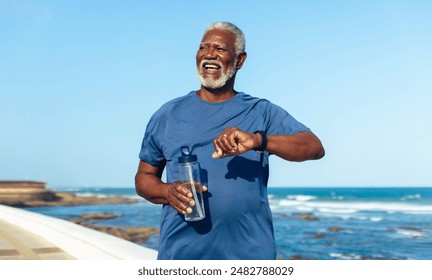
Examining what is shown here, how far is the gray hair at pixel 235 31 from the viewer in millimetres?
1809

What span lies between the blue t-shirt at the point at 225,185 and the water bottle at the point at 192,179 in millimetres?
52

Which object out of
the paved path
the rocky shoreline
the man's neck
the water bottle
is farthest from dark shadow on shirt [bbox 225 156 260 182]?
the rocky shoreline

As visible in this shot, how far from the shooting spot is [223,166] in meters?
1.69

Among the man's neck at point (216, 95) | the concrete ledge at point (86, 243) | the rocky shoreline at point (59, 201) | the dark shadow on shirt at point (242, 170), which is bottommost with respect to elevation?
the rocky shoreline at point (59, 201)

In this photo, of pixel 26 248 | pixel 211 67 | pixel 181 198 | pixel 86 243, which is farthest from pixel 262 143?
pixel 26 248

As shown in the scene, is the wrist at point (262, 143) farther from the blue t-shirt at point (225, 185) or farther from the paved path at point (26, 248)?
the paved path at point (26, 248)

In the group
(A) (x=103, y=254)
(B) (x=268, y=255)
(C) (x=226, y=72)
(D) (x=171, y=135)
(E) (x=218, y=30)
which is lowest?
(A) (x=103, y=254)

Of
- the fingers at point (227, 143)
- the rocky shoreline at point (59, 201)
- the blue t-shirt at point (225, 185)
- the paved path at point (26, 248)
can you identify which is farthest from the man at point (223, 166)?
the rocky shoreline at point (59, 201)

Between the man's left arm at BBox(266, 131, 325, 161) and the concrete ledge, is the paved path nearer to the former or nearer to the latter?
the concrete ledge

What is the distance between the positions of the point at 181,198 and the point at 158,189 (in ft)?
0.73
